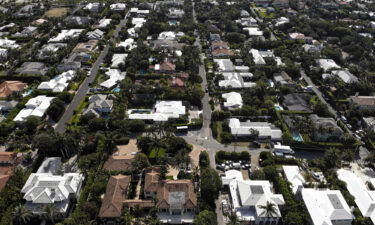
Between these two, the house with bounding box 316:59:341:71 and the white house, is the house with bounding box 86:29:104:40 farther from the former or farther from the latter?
the white house

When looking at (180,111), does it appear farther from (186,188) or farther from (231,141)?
(186,188)

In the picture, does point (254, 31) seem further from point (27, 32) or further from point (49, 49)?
point (27, 32)

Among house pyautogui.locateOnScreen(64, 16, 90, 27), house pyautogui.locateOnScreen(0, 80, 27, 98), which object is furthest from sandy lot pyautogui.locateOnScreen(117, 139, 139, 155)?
house pyautogui.locateOnScreen(64, 16, 90, 27)

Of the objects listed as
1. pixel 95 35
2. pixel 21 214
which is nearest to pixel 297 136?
pixel 21 214

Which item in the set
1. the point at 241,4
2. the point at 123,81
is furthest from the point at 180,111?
the point at 241,4

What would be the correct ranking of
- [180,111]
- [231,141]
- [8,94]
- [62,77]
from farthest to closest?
1. [62,77]
2. [8,94]
3. [180,111]
4. [231,141]
